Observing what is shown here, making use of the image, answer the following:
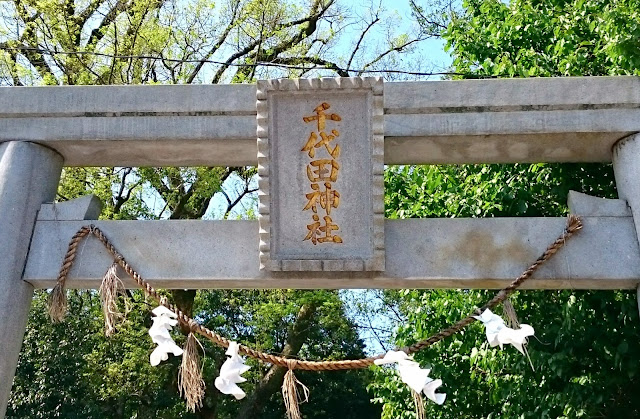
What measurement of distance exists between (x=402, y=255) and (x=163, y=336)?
1.23 metres

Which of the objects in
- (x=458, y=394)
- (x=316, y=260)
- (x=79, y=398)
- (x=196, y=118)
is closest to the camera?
(x=316, y=260)

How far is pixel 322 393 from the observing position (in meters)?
13.9

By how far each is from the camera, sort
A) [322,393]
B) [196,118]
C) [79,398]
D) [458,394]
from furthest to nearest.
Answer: [322,393] < [79,398] < [458,394] < [196,118]

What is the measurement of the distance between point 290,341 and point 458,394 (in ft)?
15.4

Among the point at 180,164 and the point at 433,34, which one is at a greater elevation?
the point at 433,34

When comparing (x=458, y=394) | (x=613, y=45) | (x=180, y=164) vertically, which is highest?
(x=613, y=45)

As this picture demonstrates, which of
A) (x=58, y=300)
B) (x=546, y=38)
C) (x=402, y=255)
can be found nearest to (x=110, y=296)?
(x=58, y=300)

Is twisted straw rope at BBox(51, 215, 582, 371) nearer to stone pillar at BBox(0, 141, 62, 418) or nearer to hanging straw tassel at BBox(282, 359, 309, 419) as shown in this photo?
hanging straw tassel at BBox(282, 359, 309, 419)

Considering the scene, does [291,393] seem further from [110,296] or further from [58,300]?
[58,300]

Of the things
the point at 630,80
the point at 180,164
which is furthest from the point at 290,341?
the point at 630,80

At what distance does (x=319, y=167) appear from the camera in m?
3.68

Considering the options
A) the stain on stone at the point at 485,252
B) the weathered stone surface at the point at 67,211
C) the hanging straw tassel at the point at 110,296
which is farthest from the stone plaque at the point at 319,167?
the weathered stone surface at the point at 67,211

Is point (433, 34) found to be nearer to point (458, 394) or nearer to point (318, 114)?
point (458, 394)

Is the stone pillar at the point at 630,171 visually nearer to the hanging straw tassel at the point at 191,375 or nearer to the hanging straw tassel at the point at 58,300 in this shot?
the hanging straw tassel at the point at 191,375
